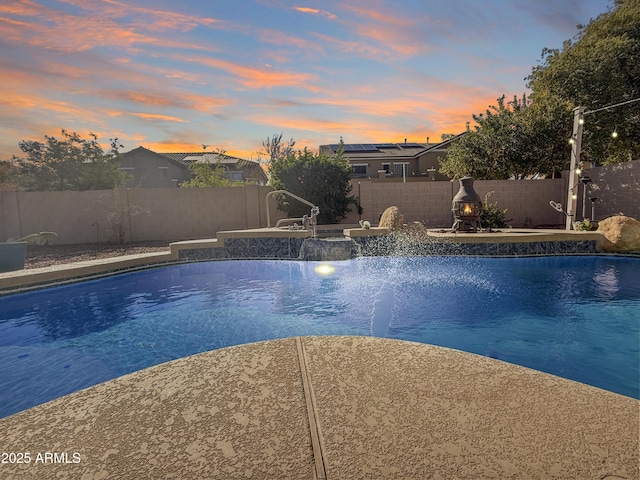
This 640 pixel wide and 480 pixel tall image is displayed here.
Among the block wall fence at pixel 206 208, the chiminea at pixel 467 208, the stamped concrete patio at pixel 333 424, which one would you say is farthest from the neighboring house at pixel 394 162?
the stamped concrete patio at pixel 333 424

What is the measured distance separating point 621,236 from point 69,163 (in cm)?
3000

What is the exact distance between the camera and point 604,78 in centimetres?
1586

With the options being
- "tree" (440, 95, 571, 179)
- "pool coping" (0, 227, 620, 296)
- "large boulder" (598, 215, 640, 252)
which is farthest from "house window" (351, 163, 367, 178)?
"large boulder" (598, 215, 640, 252)

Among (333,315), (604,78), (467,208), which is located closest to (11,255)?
(333,315)

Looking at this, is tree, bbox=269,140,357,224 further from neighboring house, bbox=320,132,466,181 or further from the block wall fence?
neighboring house, bbox=320,132,466,181

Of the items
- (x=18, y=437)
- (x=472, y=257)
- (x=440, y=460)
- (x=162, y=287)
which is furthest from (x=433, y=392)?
(x=472, y=257)

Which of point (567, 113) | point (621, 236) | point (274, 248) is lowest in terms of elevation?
point (274, 248)

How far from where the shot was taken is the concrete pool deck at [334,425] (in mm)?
1440

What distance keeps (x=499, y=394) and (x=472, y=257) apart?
30.0 feet

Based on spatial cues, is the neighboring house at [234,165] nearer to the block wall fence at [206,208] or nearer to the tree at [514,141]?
the block wall fence at [206,208]

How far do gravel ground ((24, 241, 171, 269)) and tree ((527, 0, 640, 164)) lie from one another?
63.3ft

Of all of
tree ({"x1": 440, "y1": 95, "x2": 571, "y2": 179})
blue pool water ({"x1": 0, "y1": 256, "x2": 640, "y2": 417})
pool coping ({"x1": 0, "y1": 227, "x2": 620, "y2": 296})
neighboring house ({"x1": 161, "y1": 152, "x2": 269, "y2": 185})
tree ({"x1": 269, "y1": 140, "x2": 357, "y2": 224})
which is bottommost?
blue pool water ({"x1": 0, "y1": 256, "x2": 640, "y2": 417})

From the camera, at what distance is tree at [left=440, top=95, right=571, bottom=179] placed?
50.8ft

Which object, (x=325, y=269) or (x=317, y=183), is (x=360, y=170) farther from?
(x=325, y=269)
